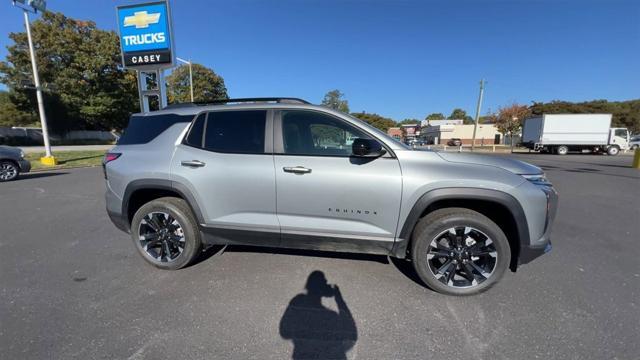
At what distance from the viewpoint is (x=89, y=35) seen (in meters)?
31.5

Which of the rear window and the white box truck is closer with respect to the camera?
the rear window

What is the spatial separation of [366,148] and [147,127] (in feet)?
8.41

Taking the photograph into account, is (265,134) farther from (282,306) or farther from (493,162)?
(493,162)

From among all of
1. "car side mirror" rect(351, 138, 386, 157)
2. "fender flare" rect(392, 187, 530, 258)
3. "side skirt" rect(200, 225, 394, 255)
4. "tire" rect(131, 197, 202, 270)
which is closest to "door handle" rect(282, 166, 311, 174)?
"car side mirror" rect(351, 138, 386, 157)

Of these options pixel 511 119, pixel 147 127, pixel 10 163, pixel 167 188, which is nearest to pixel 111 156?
pixel 147 127

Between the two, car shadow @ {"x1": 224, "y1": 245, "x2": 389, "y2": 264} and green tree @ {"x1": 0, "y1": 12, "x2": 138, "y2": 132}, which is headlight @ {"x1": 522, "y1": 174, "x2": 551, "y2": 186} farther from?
green tree @ {"x1": 0, "y1": 12, "x2": 138, "y2": 132}

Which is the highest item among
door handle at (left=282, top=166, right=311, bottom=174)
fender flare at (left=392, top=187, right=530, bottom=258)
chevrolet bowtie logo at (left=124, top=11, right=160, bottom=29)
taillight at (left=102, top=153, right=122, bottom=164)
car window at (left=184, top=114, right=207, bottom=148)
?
chevrolet bowtie logo at (left=124, top=11, right=160, bottom=29)

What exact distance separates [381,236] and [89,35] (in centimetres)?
4189

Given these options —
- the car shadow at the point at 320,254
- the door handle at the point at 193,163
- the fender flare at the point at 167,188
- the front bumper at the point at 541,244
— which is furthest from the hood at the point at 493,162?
the fender flare at the point at 167,188

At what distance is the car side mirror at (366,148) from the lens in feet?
8.57

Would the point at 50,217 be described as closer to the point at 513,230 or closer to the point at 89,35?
the point at 513,230

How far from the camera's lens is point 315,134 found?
10.3ft

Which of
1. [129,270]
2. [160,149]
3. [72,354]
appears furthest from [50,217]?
[72,354]

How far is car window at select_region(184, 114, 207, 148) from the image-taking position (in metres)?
3.14
